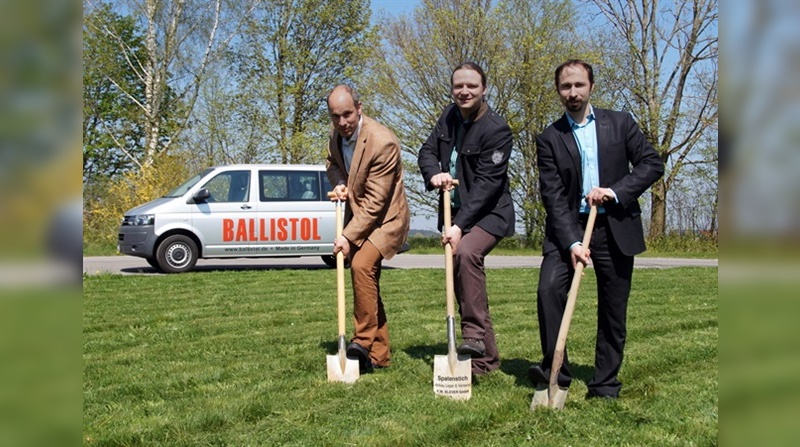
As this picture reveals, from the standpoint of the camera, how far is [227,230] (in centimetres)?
1543

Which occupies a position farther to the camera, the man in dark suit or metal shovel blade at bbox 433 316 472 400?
metal shovel blade at bbox 433 316 472 400

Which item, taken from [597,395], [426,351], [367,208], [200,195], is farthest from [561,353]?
[200,195]

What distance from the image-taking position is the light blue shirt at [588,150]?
16.2 ft

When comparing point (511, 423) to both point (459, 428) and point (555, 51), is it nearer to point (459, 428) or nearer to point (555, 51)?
point (459, 428)

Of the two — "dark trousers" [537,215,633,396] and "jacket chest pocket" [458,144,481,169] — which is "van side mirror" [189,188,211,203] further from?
"dark trousers" [537,215,633,396]

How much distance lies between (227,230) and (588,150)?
1130 centimetres

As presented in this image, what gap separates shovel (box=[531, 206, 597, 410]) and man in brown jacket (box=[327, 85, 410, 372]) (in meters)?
1.50

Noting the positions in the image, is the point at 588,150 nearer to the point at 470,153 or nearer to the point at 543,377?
the point at 470,153

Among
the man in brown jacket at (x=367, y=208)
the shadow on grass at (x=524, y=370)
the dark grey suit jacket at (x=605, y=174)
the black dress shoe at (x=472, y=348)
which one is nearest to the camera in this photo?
the dark grey suit jacket at (x=605, y=174)

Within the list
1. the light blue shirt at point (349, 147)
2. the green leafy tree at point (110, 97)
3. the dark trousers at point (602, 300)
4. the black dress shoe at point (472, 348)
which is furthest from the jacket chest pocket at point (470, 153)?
the green leafy tree at point (110, 97)

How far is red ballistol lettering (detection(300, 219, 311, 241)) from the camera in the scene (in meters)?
15.7

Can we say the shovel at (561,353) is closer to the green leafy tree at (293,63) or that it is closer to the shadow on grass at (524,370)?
the shadow on grass at (524,370)

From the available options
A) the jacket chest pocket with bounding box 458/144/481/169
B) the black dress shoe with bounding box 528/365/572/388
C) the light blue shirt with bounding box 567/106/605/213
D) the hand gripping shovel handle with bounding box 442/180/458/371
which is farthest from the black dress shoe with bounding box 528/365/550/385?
the jacket chest pocket with bounding box 458/144/481/169

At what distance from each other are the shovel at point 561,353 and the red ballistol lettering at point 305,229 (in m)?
11.3
